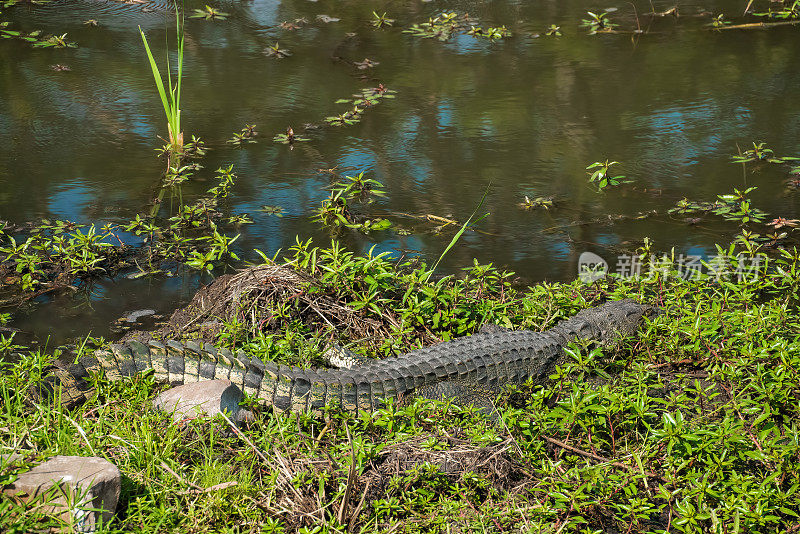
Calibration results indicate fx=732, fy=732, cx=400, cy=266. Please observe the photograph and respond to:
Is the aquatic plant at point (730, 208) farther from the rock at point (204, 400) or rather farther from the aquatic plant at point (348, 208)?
the rock at point (204, 400)

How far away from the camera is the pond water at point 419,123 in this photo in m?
5.39

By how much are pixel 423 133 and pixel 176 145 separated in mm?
2221

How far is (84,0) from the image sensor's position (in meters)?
10.1

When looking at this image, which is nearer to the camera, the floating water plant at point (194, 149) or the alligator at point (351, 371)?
the alligator at point (351, 371)

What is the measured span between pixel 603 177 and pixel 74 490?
15.6 ft

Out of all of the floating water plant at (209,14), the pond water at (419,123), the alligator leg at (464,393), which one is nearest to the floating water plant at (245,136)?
the pond water at (419,123)

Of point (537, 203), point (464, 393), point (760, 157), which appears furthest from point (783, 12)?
point (464, 393)

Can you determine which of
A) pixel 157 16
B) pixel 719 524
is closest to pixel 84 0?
pixel 157 16

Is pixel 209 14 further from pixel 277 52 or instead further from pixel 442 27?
pixel 442 27

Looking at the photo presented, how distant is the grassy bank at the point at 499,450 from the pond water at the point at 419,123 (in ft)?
4.24

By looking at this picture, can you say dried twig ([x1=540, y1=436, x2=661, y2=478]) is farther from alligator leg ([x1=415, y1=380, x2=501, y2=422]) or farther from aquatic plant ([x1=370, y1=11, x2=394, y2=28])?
aquatic plant ([x1=370, y1=11, x2=394, y2=28])

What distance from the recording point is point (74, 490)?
238 centimetres

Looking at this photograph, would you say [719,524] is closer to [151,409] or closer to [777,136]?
[151,409]

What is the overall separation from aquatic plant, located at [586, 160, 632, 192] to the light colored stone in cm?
367
